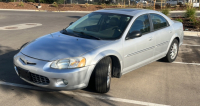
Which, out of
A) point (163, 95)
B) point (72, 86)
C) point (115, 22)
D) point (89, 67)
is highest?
point (115, 22)

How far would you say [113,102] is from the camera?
415cm

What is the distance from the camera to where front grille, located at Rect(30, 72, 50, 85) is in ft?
13.0

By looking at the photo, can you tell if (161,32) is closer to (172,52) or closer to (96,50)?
(172,52)

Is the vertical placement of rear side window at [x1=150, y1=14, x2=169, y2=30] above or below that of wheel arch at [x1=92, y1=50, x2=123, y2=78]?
above

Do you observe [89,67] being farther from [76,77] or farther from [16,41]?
[16,41]

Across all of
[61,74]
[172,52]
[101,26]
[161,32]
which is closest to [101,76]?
[61,74]

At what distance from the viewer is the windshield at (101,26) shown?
16.2 feet

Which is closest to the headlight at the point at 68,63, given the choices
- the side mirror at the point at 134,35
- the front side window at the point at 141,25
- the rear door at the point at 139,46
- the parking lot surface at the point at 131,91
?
the parking lot surface at the point at 131,91

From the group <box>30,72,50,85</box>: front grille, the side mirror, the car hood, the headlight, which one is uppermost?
the side mirror

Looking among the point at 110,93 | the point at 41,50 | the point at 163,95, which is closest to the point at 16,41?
the point at 41,50

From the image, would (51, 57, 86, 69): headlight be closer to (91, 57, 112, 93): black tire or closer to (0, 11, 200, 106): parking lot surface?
(91, 57, 112, 93): black tire

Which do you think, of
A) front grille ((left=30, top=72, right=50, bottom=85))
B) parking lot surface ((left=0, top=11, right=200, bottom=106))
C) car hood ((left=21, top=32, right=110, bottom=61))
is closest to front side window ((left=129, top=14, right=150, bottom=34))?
car hood ((left=21, top=32, right=110, bottom=61))

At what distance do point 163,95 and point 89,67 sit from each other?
5.48 ft

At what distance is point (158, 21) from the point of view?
20.0 ft
